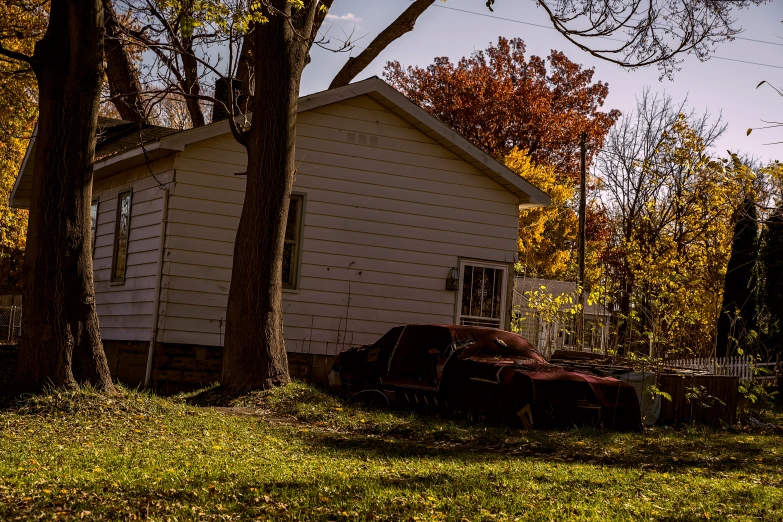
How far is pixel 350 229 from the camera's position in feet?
55.9

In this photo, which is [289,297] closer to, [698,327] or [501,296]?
[501,296]

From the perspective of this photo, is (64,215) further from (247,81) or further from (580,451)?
(580,451)

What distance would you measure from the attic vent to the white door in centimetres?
294

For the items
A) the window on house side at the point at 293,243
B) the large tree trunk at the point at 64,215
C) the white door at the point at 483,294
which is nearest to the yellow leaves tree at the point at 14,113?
the window on house side at the point at 293,243

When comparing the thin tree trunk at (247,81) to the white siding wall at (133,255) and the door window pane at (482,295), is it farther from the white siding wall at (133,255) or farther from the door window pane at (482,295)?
the door window pane at (482,295)

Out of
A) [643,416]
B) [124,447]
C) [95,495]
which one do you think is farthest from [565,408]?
[95,495]

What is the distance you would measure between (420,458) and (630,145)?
28.6m

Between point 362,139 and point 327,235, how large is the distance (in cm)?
199

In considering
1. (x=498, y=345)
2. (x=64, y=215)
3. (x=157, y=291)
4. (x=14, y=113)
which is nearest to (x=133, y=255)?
(x=157, y=291)

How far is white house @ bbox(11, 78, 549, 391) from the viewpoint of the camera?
15.9 metres

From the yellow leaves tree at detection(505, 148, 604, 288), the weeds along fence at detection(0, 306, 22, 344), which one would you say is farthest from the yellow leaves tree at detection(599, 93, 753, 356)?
the weeds along fence at detection(0, 306, 22, 344)

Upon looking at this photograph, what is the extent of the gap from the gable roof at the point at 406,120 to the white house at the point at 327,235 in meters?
0.03

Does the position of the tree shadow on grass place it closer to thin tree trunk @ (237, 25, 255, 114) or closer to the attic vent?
thin tree trunk @ (237, 25, 255, 114)

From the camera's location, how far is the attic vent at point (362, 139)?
56.4 feet
